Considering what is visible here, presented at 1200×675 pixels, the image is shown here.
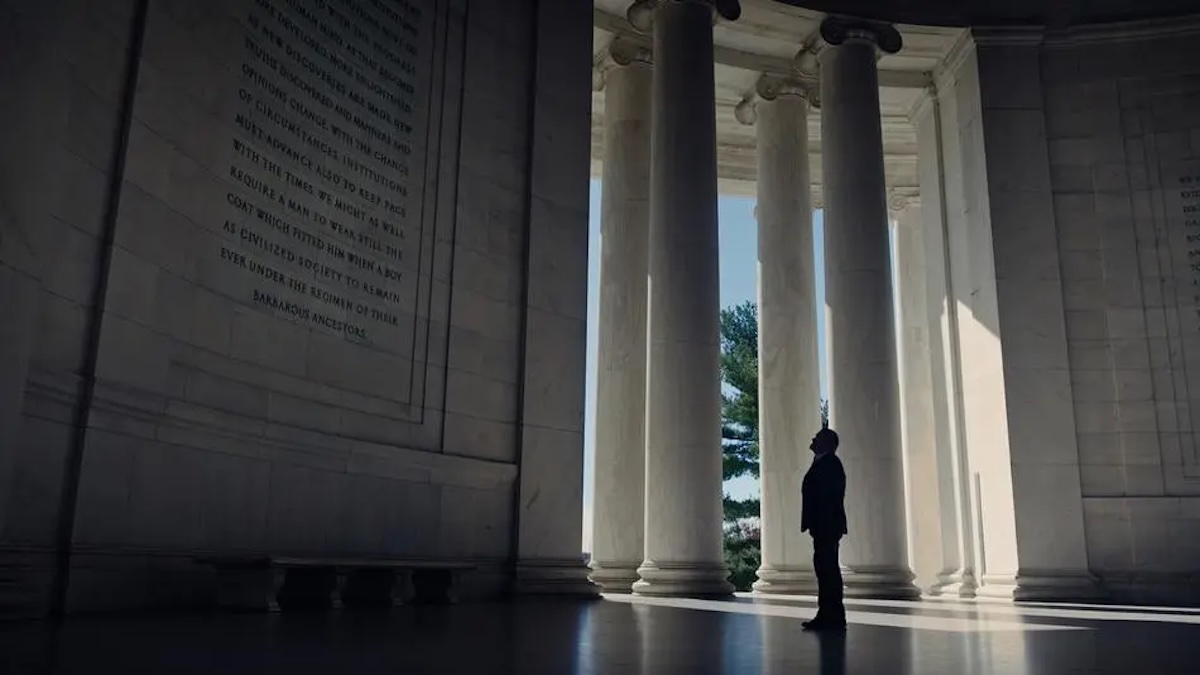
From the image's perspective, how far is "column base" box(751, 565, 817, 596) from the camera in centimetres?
9506

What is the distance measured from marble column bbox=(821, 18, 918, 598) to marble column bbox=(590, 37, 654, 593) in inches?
712

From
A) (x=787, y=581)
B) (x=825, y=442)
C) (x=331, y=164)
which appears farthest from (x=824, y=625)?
(x=787, y=581)

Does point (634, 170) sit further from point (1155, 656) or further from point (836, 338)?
point (1155, 656)

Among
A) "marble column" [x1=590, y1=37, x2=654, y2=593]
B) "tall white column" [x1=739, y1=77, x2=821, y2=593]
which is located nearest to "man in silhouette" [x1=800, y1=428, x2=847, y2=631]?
"marble column" [x1=590, y1=37, x2=654, y2=593]

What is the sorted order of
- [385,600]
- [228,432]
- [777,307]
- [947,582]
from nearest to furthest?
[228,432] → [385,600] → [947,582] → [777,307]

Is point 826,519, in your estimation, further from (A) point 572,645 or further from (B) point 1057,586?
(B) point 1057,586

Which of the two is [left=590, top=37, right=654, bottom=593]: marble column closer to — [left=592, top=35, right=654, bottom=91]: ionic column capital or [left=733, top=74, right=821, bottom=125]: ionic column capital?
[left=592, top=35, right=654, bottom=91]: ionic column capital

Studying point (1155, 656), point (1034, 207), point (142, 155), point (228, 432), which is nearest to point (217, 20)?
point (142, 155)

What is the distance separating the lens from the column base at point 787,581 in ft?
312

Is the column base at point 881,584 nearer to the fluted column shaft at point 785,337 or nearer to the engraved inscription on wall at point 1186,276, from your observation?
the fluted column shaft at point 785,337

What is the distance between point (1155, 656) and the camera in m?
33.4

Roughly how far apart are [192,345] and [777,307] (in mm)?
69638

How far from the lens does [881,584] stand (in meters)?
87.1

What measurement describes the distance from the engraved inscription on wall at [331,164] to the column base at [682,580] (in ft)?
96.3
